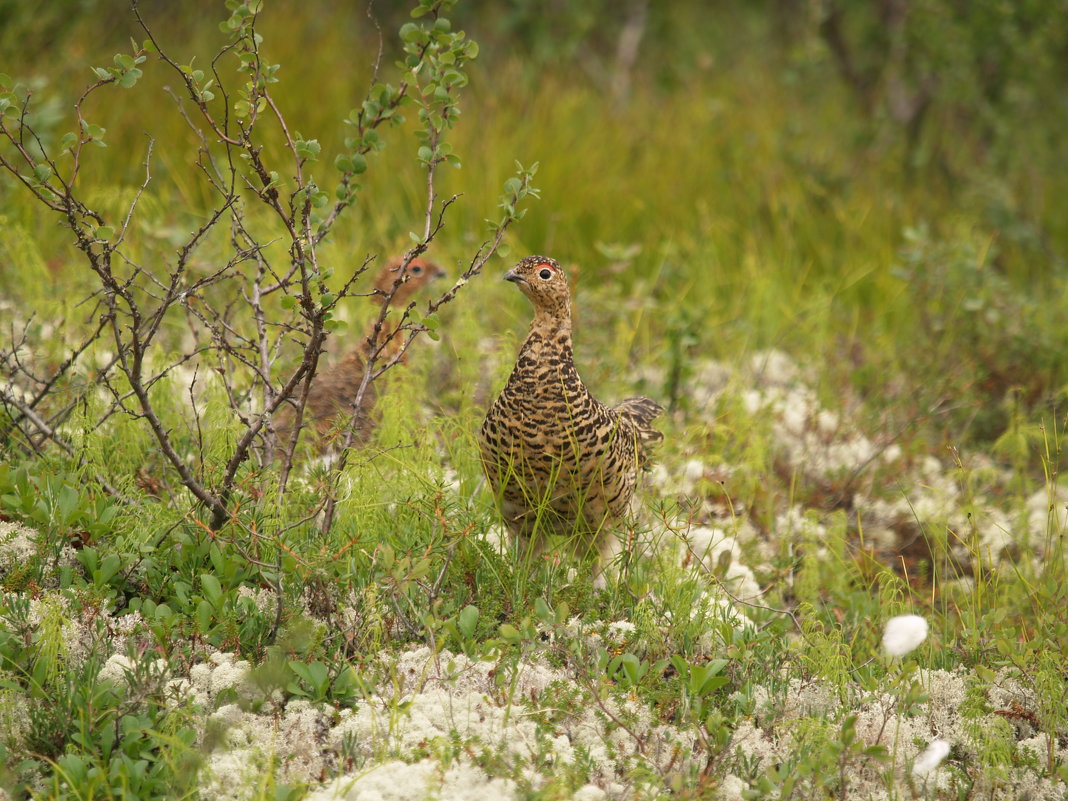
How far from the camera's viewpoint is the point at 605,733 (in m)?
2.83

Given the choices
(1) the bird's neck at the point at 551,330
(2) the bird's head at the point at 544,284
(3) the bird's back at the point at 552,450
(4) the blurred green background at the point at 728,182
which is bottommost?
(3) the bird's back at the point at 552,450

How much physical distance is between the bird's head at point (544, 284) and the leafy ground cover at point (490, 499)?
47 cm

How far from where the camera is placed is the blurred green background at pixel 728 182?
5570 mm

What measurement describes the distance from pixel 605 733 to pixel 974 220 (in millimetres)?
5662

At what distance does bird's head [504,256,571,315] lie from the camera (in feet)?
12.1

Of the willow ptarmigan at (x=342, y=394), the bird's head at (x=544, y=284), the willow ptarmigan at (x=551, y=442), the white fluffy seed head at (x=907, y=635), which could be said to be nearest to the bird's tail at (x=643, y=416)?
the willow ptarmigan at (x=551, y=442)

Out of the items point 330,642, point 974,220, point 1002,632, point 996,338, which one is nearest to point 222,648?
point 330,642

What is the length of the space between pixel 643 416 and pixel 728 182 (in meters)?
3.61

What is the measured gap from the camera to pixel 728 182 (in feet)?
24.7

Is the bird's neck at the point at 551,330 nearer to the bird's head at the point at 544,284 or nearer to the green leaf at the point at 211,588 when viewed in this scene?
the bird's head at the point at 544,284

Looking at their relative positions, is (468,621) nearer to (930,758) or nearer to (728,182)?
(930,758)

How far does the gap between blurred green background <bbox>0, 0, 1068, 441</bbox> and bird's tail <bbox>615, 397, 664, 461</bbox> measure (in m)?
0.55

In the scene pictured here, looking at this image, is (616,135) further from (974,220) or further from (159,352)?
(159,352)

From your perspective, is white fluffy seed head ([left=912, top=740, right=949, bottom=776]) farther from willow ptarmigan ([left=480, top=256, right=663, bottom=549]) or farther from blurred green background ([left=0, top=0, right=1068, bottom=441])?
blurred green background ([left=0, top=0, right=1068, bottom=441])
